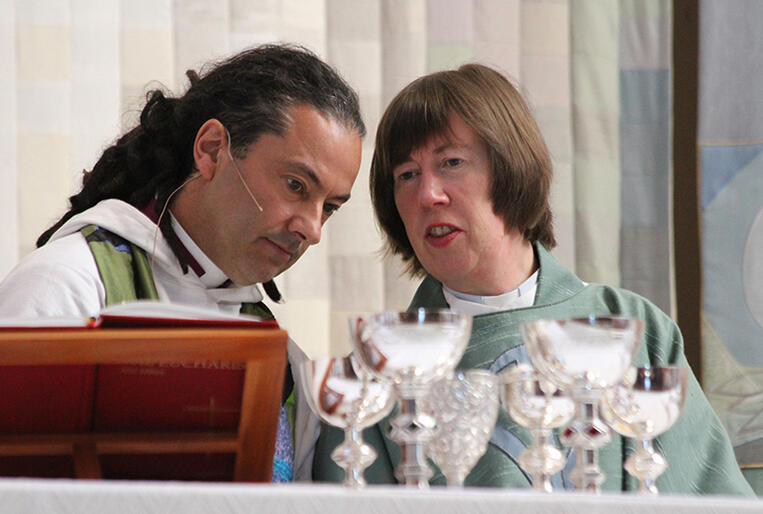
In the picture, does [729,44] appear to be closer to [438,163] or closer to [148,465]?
[438,163]

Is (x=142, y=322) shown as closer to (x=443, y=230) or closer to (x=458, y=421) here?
(x=458, y=421)

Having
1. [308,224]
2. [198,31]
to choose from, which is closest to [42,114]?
[198,31]

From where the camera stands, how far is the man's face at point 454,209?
167cm

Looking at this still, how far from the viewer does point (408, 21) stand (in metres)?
2.34

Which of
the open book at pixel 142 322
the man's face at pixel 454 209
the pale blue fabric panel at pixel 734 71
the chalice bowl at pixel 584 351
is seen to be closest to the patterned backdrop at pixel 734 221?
the pale blue fabric panel at pixel 734 71

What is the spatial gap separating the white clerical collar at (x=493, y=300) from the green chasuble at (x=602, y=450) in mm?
35

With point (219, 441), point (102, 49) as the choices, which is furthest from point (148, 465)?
point (102, 49)

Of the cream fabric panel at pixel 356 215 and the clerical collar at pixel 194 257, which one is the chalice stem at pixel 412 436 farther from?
the cream fabric panel at pixel 356 215

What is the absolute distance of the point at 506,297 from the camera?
1.74 meters

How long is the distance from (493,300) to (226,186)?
19.0 inches

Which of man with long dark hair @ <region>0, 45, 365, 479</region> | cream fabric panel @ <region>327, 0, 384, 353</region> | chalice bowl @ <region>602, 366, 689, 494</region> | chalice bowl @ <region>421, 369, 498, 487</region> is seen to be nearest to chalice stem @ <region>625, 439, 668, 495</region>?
chalice bowl @ <region>602, 366, 689, 494</region>

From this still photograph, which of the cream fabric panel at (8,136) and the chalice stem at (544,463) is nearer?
the chalice stem at (544,463)

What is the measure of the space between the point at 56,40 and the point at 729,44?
4.85 feet

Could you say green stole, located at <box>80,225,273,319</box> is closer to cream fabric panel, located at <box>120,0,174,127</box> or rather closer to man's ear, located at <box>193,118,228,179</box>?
man's ear, located at <box>193,118,228,179</box>
